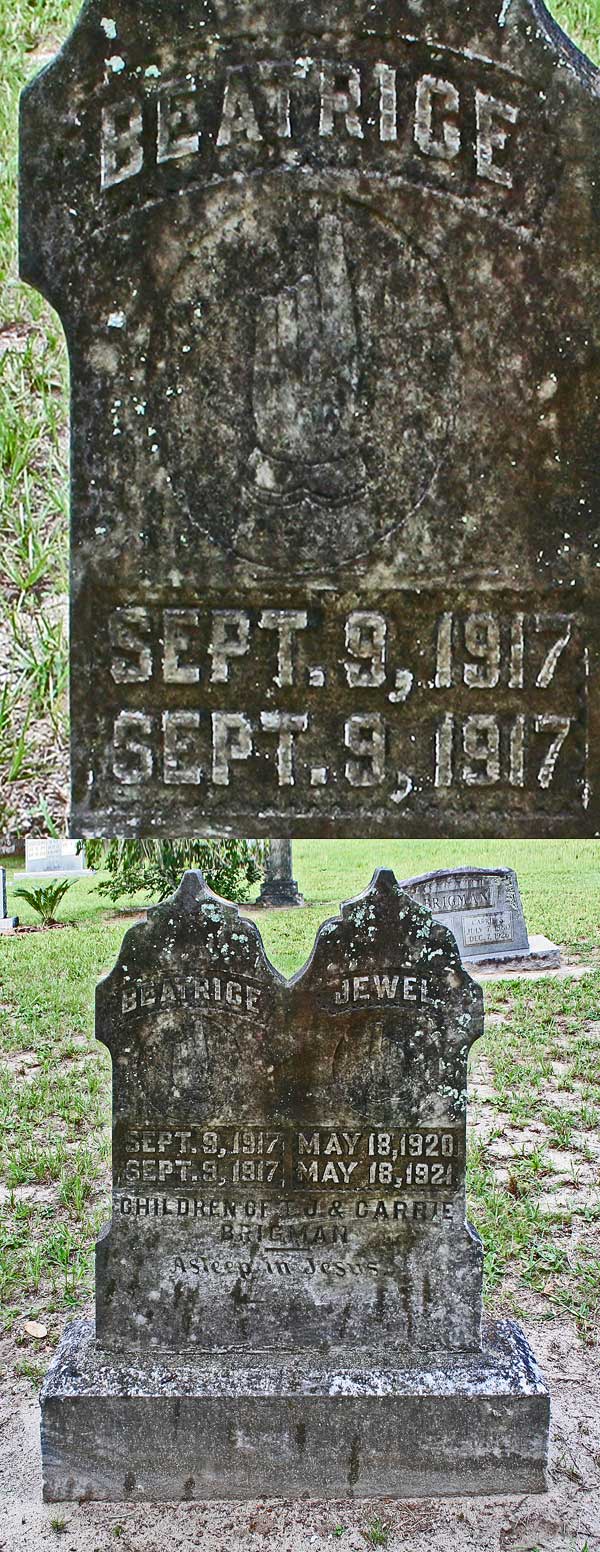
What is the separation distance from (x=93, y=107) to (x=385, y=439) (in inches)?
31.3

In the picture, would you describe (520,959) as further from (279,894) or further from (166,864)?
(166,864)

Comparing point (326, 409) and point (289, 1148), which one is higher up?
point (326, 409)

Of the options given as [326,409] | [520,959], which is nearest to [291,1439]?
[326,409]

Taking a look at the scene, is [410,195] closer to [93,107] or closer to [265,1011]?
[93,107]

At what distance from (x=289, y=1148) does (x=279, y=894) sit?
598 centimetres

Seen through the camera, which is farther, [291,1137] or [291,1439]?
[291,1137]

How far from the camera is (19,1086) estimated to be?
4.74m

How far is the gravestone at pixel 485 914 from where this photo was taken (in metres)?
7.00

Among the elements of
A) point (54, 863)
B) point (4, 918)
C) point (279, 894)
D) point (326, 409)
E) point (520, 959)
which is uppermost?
point (326, 409)

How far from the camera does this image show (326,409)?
6.57 ft

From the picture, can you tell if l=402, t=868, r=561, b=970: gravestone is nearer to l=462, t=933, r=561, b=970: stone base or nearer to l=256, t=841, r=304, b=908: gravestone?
l=462, t=933, r=561, b=970: stone base

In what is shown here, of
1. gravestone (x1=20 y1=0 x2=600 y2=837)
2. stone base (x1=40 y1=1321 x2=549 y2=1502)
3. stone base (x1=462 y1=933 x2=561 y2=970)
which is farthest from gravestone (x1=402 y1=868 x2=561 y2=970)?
gravestone (x1=20 y1=0 x2=600 y2=837)

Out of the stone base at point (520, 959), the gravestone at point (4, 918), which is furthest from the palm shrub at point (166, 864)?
the stone base at point (520, 959)

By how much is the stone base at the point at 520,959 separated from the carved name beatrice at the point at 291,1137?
15.2 feet
